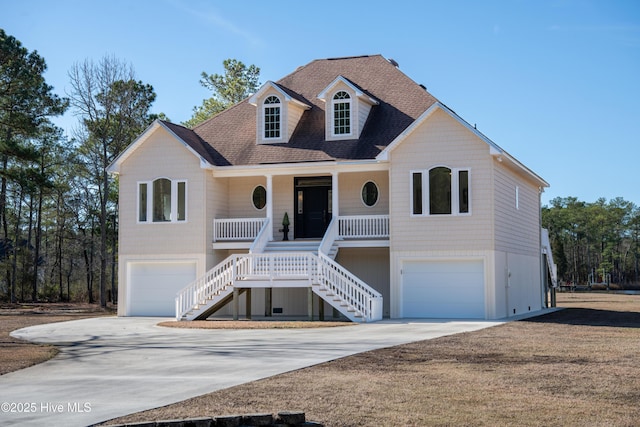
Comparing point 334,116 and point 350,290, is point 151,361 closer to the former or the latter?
point 350,290

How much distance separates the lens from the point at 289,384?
36.7 ft

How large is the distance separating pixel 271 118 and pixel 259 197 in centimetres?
314

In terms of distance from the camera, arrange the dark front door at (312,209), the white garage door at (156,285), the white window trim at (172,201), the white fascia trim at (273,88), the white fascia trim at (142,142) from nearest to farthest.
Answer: the white fascia trim at (142,142) < the white window trim at (172,201) < the white garage door at (156,285) < the white fascia trim at (273,88) < the dark front door at (312,209)

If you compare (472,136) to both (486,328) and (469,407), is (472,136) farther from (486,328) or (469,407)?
(469,407)

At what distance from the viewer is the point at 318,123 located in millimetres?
31562

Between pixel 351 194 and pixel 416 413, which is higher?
pixel 351 194

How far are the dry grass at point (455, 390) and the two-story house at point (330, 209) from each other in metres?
10.8

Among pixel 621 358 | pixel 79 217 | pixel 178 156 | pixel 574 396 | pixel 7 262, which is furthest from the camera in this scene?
pixel 79 217

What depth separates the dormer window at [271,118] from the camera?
31125 mm

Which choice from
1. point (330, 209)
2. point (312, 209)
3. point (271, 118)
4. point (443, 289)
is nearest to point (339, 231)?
point (330, 209)

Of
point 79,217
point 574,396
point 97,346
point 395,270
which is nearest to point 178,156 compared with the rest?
point 395,270

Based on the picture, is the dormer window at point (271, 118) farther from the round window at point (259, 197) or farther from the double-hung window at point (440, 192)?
the double-hung window at point (440, 192)

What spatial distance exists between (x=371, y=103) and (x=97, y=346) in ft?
54.3

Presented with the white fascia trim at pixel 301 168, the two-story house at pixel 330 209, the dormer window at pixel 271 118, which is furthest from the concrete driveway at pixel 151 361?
the dormer window at pixel 271 118
